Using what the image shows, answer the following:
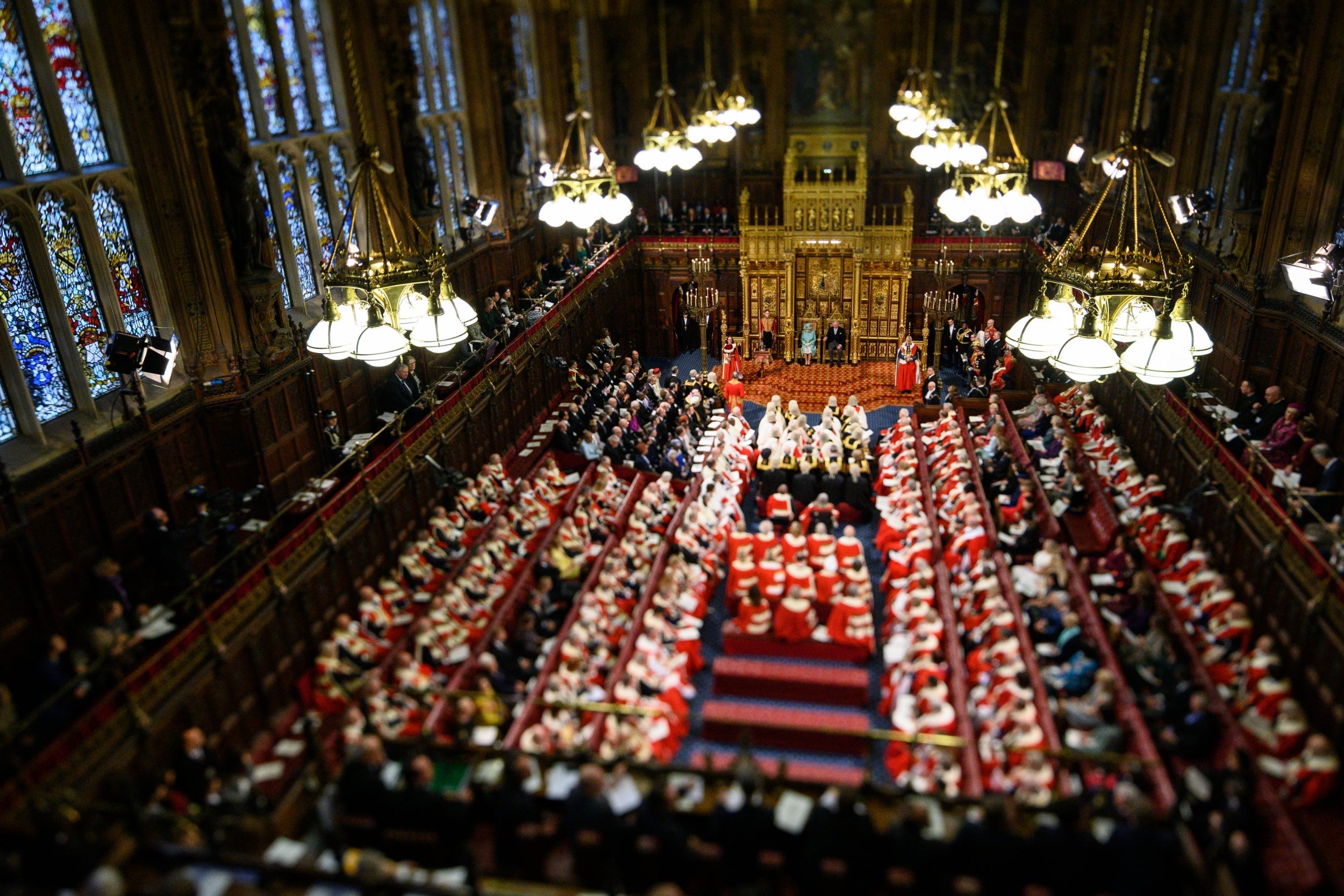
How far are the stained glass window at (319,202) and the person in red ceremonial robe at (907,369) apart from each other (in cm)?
1305

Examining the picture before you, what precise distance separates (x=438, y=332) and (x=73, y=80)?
659 cm

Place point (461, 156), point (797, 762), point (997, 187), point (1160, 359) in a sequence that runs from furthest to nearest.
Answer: point (461, 156), point (997, 187), point (797, 762), point (1160, 359)

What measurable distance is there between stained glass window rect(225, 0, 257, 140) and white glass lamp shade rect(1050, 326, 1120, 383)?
1111 cm

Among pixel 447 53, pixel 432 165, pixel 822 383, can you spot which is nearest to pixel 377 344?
pixel 432 165

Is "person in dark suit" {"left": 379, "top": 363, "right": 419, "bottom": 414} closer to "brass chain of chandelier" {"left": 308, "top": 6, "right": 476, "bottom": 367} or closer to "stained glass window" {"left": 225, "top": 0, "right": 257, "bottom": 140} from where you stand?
"stained glass window" {"left": 225, "top": 0, "right": 257, "bottom": 140}

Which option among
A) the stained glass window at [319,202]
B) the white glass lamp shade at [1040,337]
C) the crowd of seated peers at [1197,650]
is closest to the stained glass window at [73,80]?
the stained glass window at [319,202]

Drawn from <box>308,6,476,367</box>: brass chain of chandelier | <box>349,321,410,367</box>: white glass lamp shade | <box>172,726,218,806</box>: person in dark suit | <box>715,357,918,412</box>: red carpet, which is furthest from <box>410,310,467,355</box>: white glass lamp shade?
<box>715,357,918,412</box>: red carpet

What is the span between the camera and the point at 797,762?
34.1ft

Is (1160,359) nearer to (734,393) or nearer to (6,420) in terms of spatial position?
(6,420)

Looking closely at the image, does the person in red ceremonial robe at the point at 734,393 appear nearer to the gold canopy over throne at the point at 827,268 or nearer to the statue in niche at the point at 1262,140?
the gold canopy over throne at the point at 827,268

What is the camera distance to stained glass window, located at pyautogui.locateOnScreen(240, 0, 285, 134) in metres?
13.4

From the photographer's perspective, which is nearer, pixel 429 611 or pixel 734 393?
pixel 429 611

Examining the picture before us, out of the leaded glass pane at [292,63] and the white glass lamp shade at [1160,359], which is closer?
the white glass lamp shade at [1160,359]

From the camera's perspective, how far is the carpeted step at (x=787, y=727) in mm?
10359
